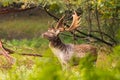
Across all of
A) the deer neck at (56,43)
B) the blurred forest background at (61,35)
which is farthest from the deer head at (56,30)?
the blurred forest background at (61,35)

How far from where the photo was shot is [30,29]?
24062mm

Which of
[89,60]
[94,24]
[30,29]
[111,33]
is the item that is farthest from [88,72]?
[30,29]

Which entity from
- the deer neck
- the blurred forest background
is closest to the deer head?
the deer neck

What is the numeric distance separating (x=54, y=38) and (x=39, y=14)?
1561cm

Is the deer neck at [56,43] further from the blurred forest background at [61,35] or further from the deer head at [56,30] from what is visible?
the blurred forest background at [61,35]

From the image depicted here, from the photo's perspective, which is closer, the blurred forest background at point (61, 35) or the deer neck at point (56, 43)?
the blurred forest background at point (61, 35)

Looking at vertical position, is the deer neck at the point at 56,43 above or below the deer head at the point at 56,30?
below

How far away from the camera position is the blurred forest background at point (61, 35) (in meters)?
1.77

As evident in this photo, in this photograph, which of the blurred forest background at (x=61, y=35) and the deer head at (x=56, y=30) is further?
the deer head at (x=56, y=30)

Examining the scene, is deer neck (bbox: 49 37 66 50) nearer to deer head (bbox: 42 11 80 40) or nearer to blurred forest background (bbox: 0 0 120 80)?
deer head (bbox: 42 11 80 40)

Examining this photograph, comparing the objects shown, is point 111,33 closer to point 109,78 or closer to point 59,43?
point 59,43

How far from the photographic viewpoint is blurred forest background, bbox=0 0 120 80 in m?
1.77

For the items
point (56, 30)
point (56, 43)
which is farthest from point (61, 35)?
point (56, 43)

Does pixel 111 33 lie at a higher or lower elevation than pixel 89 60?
lower
